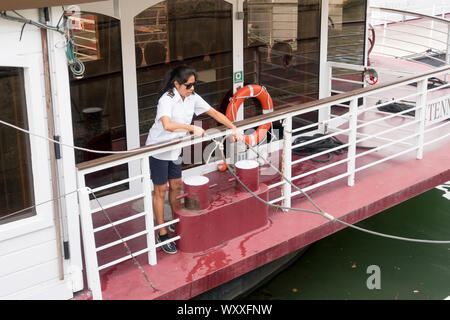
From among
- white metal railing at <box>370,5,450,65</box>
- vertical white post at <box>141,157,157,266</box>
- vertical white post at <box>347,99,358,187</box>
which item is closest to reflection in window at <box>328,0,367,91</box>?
vertical white post at <box>347,99,358,187</box>

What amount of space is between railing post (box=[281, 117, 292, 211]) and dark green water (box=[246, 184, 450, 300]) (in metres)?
1.20

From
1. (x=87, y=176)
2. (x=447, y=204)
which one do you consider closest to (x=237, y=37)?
(x=87, y=176)

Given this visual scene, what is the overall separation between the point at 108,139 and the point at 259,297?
216 centimetres

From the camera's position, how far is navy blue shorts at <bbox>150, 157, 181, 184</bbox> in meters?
4.79

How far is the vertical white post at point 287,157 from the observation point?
5293 millimetres

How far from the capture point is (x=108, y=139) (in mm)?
5695

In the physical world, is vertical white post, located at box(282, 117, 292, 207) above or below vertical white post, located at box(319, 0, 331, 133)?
below

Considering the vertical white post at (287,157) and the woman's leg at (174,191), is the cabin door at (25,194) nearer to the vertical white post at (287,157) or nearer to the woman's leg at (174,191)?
the woman's leg at (174,191)

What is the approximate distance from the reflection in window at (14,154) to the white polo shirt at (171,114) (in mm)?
1027

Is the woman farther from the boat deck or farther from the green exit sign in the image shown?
the green exit sign

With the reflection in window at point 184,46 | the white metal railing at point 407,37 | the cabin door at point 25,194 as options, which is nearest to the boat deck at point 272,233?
the cabin door at point 25,194

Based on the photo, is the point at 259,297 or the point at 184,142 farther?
the point at 259,297

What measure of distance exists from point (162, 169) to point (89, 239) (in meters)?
0.87

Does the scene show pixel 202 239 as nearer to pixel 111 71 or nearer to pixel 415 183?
pixel 111 71
